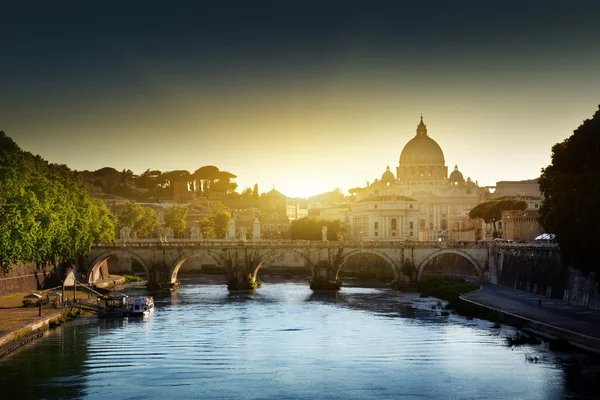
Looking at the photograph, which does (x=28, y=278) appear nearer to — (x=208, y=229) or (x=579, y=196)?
(x=579, y=196)

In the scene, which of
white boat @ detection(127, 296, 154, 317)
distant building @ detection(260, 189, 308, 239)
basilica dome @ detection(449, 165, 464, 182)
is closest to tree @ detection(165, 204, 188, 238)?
distant building @ detection(260, 189, 308, 239)

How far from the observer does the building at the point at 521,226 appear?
84.0 m

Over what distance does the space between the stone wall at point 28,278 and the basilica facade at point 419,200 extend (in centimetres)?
7083

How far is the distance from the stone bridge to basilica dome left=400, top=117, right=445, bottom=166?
90604mm

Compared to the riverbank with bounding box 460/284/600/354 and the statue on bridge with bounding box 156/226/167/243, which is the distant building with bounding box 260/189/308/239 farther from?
the riverbank with bounding box 460/284/600/354

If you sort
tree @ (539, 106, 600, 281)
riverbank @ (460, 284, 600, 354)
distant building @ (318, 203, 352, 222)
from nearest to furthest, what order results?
tree @ (539, 106, 600, 281) < riverbank @ (460, 284, 600, 354) < distant building @ (318, 203, 352, 222)

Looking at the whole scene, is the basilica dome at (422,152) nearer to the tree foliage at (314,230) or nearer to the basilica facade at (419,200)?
the basilica facade at (419,200)

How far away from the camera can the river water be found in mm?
34906

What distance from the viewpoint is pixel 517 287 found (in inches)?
2800

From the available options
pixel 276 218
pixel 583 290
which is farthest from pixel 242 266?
pixel 276 218

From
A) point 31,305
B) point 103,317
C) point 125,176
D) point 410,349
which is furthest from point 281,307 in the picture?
point 125,176

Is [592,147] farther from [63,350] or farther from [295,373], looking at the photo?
[63,350]

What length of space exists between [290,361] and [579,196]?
15.2 m

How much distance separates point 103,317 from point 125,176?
13858 cm
